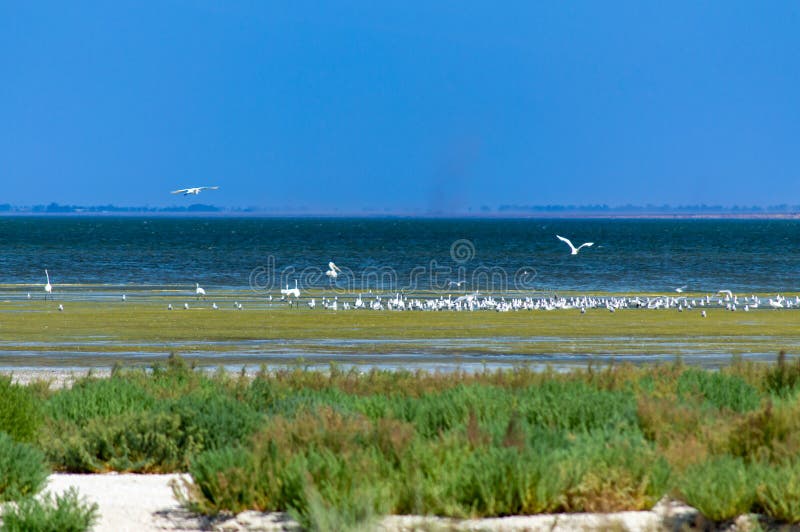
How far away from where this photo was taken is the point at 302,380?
48.5 ft

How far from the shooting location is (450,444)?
386 inches

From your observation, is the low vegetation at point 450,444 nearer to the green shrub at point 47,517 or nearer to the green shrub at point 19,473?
the green shrub at point 19,473

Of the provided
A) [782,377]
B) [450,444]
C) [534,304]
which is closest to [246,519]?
[450,444]

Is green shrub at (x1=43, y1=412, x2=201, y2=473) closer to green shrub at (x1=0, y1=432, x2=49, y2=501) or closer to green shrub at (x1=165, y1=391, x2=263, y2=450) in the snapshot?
green shrub at (x1=165, y1=391, x2=263, y2=450)

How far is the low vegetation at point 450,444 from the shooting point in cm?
907

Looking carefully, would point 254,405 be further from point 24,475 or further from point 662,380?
point 662,380

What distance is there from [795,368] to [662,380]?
1429 mm

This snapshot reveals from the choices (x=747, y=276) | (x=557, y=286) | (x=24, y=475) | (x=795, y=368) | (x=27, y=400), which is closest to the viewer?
(x=24, y=475)

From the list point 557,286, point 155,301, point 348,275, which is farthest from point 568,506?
point 348,275

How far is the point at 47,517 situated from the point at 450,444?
9.82 ft

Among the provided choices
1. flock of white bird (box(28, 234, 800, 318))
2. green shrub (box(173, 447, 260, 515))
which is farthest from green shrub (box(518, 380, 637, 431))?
flock of white bird (box(28, 234, 800, 318))

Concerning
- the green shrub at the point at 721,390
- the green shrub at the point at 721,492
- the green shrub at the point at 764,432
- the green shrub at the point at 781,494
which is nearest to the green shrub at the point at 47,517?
the green shrub at the point at 721,492

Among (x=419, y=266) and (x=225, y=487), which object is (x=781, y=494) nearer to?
(x=225, y=487)

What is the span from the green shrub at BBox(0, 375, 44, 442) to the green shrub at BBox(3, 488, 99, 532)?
8.89ft
